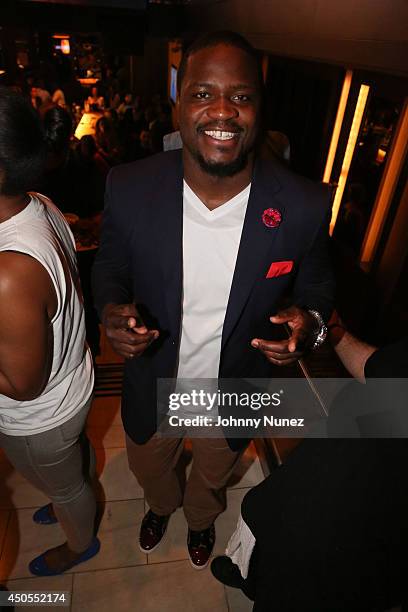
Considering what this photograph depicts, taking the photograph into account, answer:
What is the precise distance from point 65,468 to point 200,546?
96 cm

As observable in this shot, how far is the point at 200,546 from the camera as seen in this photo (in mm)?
2080

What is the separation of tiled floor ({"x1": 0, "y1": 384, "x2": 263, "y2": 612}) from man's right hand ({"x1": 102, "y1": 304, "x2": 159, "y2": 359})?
137 cm

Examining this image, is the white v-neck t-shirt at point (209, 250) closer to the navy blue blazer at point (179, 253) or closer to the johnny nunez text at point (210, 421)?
the navy blue blazer at point (179, 253)

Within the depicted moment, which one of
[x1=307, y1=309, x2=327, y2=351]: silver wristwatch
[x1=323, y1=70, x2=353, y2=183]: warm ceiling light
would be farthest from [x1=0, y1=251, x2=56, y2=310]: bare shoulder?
[x1=323, y1=70, x2=353, y2=183]: warm ceiling light

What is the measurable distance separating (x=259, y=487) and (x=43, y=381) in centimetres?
81

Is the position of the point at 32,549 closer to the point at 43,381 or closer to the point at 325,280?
the point at 43,381

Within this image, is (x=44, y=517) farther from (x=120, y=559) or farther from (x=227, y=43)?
(x=227, y=43)

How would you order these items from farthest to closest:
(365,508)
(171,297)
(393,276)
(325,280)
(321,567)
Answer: (393,276)
(325,280)
(171,297)
(321,567)
(365,508)

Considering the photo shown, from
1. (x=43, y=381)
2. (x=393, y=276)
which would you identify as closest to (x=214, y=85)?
(x=43, y=381)

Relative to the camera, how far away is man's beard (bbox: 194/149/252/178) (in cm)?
141

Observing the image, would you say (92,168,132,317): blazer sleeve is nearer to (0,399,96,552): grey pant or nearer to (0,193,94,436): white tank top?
(0,193,94,436): white tank top

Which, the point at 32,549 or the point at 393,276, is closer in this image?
the point at 32,549

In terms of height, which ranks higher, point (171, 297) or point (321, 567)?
point (171, 297)

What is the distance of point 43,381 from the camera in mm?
1246
